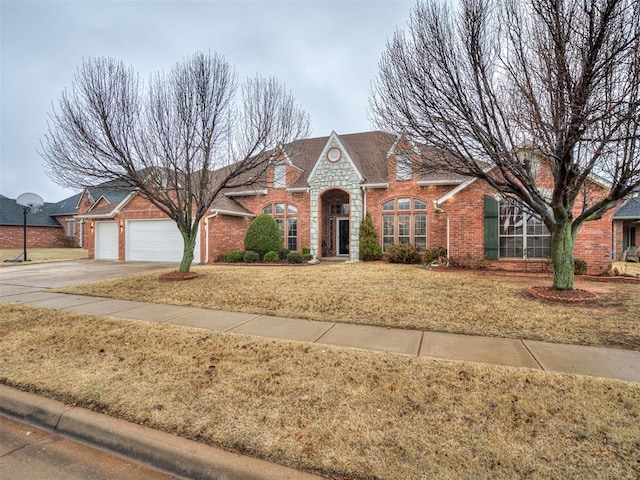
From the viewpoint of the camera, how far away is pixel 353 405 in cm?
298

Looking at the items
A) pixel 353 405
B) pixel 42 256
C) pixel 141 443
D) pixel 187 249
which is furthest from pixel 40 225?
pixel 353 405

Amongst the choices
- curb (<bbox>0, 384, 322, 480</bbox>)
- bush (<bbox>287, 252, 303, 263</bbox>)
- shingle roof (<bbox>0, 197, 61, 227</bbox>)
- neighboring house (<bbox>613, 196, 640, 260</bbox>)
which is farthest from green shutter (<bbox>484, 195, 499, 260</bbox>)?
shingle roof (<bbox>0, 197, 61, 227</bbox>)

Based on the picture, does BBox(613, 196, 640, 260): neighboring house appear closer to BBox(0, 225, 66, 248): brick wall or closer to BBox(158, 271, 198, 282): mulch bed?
BBox(158, 271, 198, 282): mulch bed

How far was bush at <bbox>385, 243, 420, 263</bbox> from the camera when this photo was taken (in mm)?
14359

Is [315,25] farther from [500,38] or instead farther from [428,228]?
[428,228]

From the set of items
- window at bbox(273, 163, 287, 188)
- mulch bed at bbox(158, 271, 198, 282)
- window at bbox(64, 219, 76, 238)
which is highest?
window at bbox(273, 163, 287, 188)

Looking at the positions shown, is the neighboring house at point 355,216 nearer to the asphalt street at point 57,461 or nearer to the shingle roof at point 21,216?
the asphalt street at point 57,461

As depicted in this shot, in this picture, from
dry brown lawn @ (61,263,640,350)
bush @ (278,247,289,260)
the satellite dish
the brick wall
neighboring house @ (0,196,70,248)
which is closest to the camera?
dry brown lawn @ (61,263,640,350)

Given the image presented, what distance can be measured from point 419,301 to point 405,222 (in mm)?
9159

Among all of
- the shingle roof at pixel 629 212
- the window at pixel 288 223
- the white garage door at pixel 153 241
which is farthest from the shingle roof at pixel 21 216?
the shingle roof at pixel 629 212

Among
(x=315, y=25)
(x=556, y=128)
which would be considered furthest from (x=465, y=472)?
(x=315, y=25)

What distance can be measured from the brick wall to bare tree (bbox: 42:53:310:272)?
93.0 feet

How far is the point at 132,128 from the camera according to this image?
9.65m

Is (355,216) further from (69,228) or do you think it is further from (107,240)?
(69,228)
